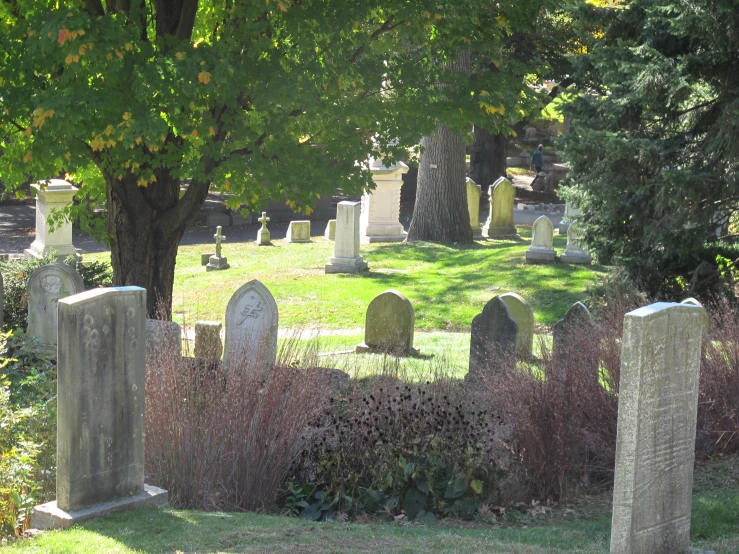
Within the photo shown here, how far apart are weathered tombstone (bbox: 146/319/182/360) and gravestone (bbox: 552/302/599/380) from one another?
10.5ft

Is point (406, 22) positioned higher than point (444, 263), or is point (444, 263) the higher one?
point (406, 22)

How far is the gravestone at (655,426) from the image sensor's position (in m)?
4.86

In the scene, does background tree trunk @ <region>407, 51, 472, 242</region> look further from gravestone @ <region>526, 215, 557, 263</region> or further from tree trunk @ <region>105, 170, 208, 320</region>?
tree trunk @ <region>105, 170, 208, 320</region>

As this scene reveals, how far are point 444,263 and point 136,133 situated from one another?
1202 cm

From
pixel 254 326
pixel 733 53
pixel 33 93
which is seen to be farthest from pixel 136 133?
pixel 733 53

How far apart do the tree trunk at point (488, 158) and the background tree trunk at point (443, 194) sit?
11860 millimetres

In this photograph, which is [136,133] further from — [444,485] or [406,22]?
[444,485]

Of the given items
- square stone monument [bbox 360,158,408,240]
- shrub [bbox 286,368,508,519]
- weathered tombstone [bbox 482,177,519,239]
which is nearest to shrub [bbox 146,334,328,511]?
shrub [bbox 286,368,508,519]

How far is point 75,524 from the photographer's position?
557 cm

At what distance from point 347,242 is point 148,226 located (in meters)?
8.40

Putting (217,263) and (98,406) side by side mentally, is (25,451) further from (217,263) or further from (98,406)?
(217,263)

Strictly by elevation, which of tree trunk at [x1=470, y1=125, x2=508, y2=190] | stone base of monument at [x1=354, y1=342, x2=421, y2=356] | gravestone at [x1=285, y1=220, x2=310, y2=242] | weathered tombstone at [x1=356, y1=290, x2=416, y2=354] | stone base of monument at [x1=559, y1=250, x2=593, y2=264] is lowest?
stone base of monument at [x1=354, y1=342, x2=421, y2=356]

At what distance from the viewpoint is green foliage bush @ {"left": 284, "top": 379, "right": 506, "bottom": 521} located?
6730mm

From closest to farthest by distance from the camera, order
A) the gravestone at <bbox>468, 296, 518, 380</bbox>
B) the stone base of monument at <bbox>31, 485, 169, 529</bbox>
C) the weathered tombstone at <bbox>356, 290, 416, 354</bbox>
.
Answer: the stone base of monument at <bbox>31, 485, 169, 529</bbox>
the gravestone at <bbox>468, 296, 518, 380</bbox>
the weathered tombstone at <bbox>356, 290, 416, 354</bbox>
